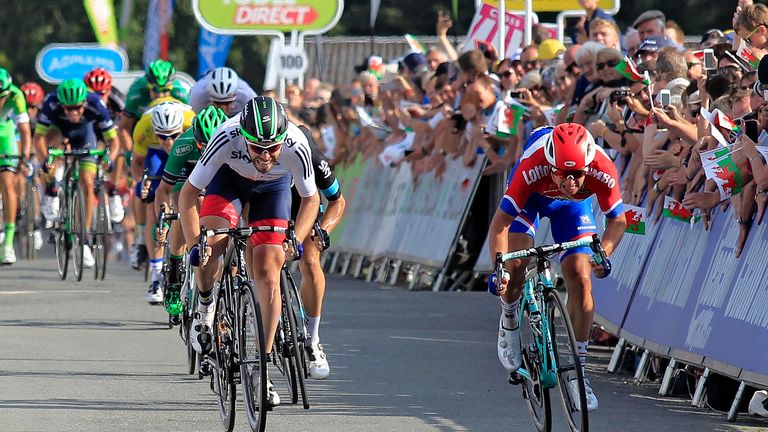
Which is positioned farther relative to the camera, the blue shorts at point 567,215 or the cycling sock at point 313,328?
the cycling sock at point 313,328

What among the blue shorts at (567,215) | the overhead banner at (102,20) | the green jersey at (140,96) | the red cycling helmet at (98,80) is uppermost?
the blue shorts at (567,215)

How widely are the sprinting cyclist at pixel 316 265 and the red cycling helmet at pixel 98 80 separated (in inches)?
392

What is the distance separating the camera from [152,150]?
596 inches

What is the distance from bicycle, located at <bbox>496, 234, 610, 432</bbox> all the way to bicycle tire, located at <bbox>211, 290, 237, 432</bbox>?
1.45 metres

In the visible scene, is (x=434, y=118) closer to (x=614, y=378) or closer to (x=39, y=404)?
(x=614, y=378)

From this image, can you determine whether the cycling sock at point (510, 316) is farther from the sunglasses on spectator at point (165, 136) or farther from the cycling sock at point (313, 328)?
the sunglasses on spectator at point (165, 136)

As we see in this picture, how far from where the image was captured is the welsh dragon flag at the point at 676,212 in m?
11.1

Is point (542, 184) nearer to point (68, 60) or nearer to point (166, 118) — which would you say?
point (166, 118)

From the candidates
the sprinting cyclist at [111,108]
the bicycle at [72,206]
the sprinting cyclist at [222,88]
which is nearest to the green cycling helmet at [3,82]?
the bicycle at [72,206]

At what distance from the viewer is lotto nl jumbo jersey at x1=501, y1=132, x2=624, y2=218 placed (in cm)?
927

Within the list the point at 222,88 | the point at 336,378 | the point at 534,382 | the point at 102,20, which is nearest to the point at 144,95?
the point at 222,88

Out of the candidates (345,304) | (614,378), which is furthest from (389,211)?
(614,378)

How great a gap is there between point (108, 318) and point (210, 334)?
5300mm

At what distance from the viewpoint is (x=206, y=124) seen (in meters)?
11.3
